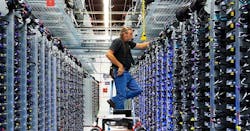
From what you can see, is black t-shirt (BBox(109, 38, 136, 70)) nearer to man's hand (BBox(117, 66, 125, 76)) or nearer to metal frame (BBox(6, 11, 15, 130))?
man's hand (BBox(117, 66, 125, 76))

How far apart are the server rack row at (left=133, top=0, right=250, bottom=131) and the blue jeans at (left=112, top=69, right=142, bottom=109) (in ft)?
2.95

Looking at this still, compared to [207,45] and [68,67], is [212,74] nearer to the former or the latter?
[207,45]

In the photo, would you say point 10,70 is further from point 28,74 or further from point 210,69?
point 210,69

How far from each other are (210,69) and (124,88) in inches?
80.8

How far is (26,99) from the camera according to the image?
272 inches

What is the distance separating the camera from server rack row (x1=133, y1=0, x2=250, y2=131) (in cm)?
439

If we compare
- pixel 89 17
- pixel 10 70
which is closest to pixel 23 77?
pixel 10 70

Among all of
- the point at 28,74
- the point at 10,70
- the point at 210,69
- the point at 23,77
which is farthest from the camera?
the point at 28,74

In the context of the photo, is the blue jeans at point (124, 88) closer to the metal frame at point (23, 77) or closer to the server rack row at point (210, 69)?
the server rack row at point (210, 69)

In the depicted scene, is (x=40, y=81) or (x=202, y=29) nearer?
(x=202, y=29)

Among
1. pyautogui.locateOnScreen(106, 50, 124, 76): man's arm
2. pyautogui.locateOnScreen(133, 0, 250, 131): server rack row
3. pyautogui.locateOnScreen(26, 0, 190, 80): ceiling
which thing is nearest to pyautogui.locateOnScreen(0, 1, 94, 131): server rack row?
pyautogui.locateOnScreen(26, 0, 190, 80): ceiling

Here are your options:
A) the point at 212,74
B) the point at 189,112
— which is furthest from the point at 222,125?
the point at 189,112

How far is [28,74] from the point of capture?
289 inches

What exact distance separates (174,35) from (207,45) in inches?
94.9
